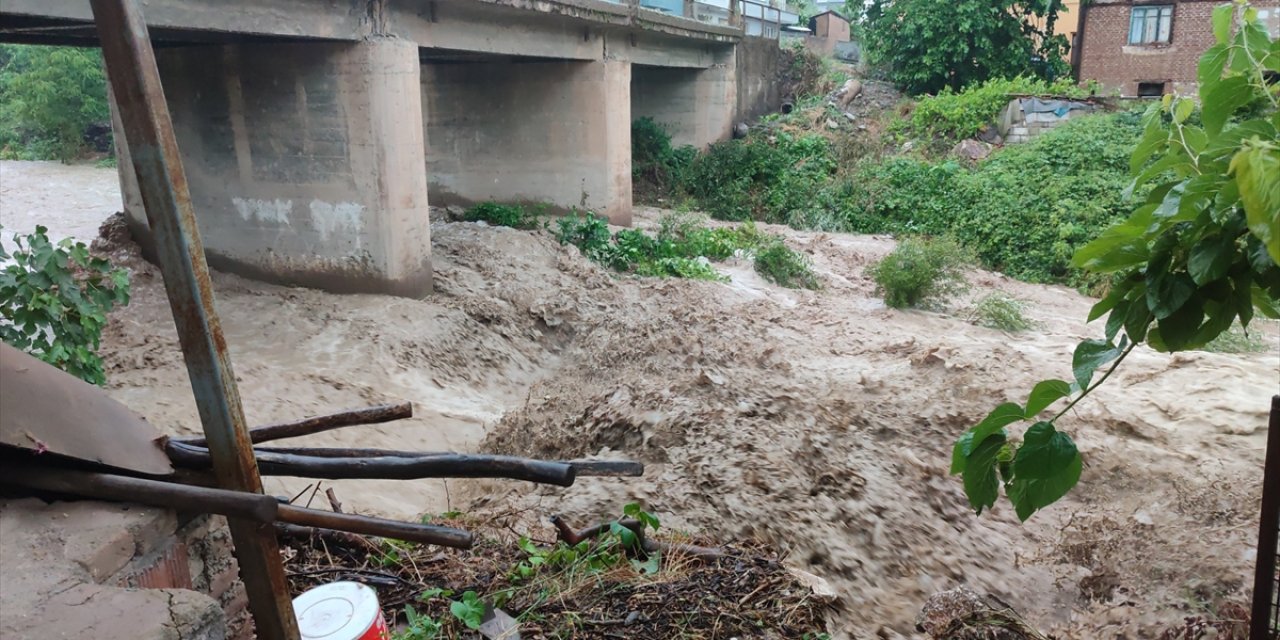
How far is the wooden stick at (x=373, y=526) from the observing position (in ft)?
7.07

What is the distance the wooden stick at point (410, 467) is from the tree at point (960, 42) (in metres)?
22.9

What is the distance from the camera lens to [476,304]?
1090 centimetres

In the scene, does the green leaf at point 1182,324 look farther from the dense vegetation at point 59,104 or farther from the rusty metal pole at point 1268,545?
the dense vegetation at point 59,104

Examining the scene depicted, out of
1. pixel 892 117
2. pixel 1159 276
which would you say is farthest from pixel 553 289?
pixel 892 117

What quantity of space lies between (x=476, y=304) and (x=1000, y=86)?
15.6 m

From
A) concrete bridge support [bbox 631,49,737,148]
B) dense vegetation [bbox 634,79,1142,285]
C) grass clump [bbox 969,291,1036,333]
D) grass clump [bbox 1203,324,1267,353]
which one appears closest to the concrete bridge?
dense vegetation [bbox 634,79,1142,285]

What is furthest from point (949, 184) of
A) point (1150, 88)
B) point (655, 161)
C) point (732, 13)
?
point (1150, 88)

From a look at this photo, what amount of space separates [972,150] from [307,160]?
15.1m

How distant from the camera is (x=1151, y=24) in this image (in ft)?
78.4

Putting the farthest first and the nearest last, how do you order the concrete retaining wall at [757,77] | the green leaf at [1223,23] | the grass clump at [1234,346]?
the concrete retaining wall at [757,77], the grass clump at [1234,346], the green leaf at [1223,23]

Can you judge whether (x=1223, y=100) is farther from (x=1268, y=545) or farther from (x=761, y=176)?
(x=761, y=176)

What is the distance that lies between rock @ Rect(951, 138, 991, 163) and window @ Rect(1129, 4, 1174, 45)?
779cm

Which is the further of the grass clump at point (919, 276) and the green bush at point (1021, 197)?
the green bush at point (1021, 197)

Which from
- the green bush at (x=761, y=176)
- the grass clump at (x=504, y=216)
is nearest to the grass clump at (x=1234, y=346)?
the green bush at (x=761, y=176)
